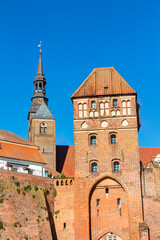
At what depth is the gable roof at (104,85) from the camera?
130 ft

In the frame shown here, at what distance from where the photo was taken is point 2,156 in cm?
3862

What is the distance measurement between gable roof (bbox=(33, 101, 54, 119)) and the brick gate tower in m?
20.4

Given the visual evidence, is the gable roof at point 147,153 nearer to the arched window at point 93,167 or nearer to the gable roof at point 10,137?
the gable roof at point 10,137

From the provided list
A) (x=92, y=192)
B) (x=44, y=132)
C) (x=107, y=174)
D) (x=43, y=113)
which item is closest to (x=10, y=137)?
(x=92, y=192)

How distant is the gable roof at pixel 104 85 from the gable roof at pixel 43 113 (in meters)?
19.7

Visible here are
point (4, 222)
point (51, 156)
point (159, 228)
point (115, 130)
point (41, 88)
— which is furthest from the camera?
point (41, 88)

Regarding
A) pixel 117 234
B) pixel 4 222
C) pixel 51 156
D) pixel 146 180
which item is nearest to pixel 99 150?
pixel 146 180

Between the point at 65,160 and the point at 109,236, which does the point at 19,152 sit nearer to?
the point at 109,236

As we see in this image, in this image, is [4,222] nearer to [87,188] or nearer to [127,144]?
[87,188]

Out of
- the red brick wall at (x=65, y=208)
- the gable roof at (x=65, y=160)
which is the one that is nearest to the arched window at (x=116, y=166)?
the red brick wall at (x=65, y=208)

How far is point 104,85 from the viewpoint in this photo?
4025 centimetres

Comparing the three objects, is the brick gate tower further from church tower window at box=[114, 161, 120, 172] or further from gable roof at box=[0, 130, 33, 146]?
gable roof at box=[0, 130, 33, 146]

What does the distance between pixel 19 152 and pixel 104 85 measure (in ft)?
35.5

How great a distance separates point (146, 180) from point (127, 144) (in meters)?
3.66
